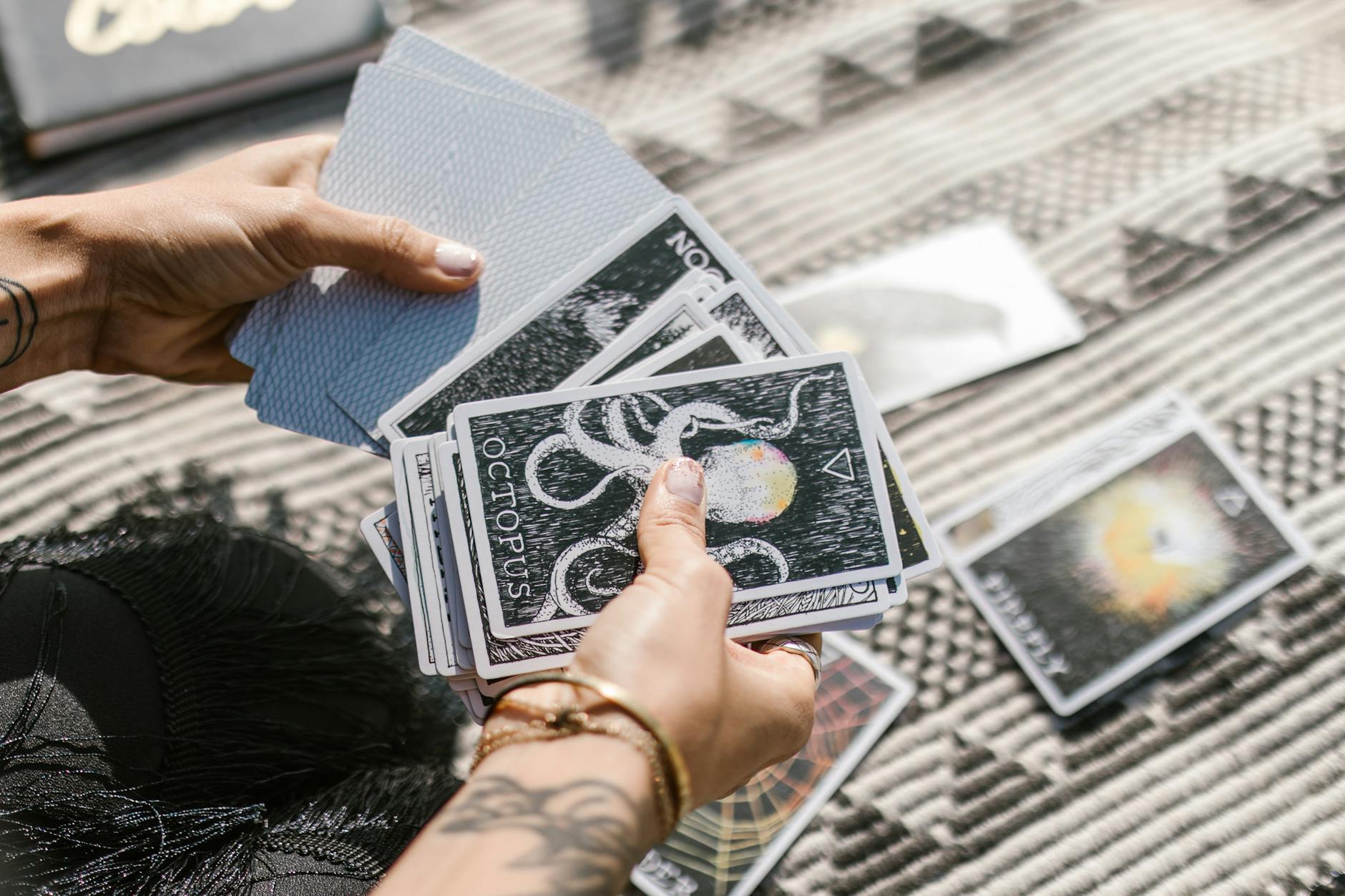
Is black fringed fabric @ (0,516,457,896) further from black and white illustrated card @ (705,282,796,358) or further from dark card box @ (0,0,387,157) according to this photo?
dark card box @ (0,0,387,157)

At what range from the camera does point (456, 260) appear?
0.82 meters

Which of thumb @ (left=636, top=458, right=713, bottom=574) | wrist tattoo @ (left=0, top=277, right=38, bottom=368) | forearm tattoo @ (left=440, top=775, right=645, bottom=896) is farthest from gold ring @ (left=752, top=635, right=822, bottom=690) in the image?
wrist tattoo @ (left=0, top=277, right=38, bottom=368)

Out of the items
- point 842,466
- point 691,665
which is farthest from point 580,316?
point 691,665

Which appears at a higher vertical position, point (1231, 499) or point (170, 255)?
point (170, 255)

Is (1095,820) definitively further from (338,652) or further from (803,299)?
(338,652)

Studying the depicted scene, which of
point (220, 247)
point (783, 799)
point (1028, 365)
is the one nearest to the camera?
point (220, 247)

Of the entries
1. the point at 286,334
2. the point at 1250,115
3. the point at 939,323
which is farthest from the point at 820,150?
the point at 286,334

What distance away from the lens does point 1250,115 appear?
1122mm

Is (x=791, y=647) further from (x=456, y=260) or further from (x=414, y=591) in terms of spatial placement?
(x=456, y=260)

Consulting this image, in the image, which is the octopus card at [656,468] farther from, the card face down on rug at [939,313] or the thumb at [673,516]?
the card face down on rug at [939,313]

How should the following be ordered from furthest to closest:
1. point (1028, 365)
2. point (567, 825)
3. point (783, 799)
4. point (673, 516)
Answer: point (1028, 365)
point (783, 799)
point (673, 516)
point (567, 825)

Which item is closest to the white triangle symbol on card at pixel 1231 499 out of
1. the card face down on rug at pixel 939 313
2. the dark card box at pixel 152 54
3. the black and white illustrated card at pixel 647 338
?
the card face down on rug at pixel 939 313

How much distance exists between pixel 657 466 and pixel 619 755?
0.26m

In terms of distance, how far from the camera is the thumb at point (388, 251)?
31.0 inches
